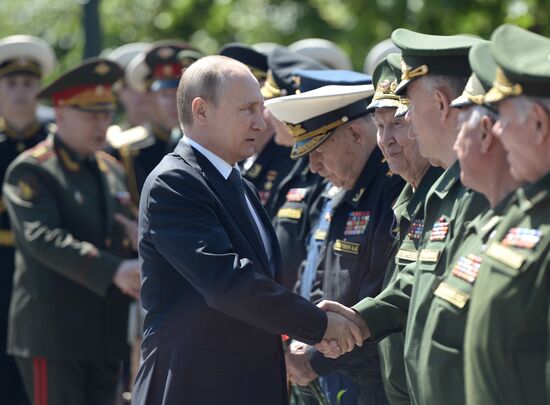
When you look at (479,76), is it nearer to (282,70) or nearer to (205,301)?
(205,301)

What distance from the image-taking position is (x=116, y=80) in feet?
28.9

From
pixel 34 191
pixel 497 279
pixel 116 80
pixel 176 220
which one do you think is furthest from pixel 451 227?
pixel 116 80

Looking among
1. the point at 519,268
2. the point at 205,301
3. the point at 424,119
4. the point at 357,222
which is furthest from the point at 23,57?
the point at 519,268

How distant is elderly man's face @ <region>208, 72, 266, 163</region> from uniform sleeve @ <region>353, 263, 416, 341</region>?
0.88 metres

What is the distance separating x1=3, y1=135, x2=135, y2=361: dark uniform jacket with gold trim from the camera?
782 cm

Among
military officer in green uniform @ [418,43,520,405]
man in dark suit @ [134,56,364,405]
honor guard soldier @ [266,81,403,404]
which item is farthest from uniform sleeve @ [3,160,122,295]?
military officer in green uniform @ [418,43,520,405]

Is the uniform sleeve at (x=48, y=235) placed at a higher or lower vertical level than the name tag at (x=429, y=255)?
lower

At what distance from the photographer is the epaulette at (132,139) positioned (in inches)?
381

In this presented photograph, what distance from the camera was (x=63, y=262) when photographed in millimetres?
7773

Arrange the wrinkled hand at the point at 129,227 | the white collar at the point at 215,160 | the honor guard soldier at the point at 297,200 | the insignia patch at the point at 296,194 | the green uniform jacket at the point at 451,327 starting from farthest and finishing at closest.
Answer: the wrinkled hand at the point at 129,227
the insignia patch at the point at 296,194
the honor guard soldier at the point at 297,200
the white collar at the point at 215,160
the green uniform jacket at the point at 451,327

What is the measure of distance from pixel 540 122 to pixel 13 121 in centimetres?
658

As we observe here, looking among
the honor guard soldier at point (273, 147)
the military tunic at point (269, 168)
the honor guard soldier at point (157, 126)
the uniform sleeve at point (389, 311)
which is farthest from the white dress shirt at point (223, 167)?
the honor guard soldier at point (157, 126)

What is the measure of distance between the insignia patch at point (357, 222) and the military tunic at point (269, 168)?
1.66m

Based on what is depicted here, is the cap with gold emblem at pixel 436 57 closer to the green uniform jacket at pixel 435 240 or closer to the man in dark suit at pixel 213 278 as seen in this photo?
the green uniform jacket at pixel 435 240
